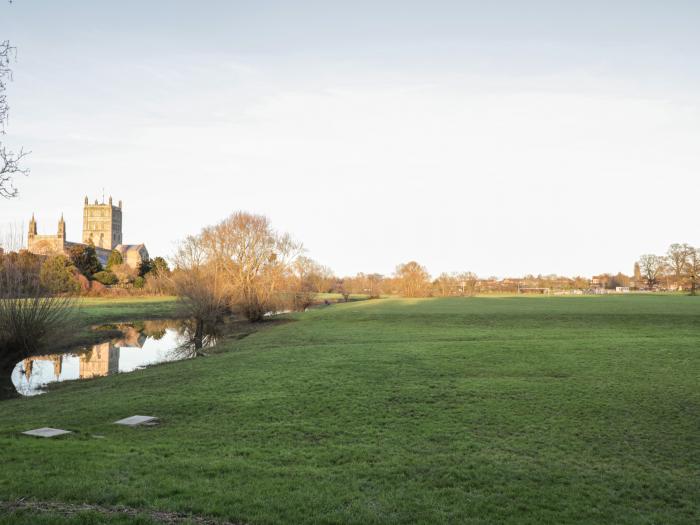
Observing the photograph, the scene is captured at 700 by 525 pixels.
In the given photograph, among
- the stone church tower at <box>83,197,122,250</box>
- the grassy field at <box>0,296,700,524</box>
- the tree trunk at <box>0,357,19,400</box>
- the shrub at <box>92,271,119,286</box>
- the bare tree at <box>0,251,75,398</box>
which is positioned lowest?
the tree trunk at <box>0,357,19,400</box>

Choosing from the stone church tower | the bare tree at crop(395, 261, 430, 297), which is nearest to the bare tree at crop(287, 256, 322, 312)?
the bare tree at crop(395, 261, 430, 297)

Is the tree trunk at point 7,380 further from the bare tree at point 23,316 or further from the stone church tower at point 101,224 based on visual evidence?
the stone church tower at point 101,224

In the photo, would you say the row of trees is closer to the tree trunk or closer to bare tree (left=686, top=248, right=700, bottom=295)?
bare tree (left=686, top=248, right=700, bottom=295)

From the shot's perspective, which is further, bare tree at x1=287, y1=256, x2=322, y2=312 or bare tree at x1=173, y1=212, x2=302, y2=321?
bare tree at x1=287, y1=256, x2=322, y2=312

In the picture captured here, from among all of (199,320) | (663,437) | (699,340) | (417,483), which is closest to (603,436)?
(663,437)

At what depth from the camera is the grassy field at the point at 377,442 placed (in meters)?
6.45

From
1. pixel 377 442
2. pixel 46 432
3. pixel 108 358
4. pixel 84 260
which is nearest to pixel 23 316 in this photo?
pixel 108 358

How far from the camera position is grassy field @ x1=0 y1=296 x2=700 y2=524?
254 inches

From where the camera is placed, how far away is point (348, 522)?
5.96 meters

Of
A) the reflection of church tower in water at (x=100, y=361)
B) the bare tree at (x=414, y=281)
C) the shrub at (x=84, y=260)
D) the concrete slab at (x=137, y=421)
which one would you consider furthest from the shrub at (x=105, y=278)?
the concrete slab at (x=137, y=421)

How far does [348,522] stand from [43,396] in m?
12.8

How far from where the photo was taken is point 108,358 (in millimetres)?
25250

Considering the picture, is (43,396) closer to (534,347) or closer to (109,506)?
(109,506)

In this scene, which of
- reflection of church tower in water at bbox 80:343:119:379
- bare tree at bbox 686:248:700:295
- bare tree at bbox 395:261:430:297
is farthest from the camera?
bare tree at bbox 686:248:700:295
